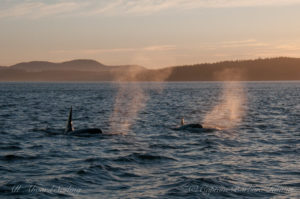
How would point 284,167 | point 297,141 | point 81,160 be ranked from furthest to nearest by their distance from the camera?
point 297,141 → point 81,160 → point 284,167

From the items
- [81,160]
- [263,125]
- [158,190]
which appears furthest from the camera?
[263,125]

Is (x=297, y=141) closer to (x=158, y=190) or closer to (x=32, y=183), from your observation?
(x=158, y=190)

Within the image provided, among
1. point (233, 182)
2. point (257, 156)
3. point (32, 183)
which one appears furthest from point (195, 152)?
point (32, 183)

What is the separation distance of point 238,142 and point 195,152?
4.75 m

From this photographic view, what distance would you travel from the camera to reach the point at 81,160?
21547mm

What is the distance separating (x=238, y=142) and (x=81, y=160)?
34.2ft

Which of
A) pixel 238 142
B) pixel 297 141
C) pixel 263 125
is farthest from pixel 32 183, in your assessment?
pixel 263 125

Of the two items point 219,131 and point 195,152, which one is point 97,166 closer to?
point 195,152

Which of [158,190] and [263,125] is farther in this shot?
[263,125]

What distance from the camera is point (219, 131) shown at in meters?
33.4

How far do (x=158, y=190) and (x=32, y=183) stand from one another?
4.79 m

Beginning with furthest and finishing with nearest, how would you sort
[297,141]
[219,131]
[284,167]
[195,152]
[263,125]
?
[263,125], [219,131], [297,141], [195,152], [284,167]

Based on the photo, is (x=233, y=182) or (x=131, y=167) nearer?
(x=233, y=182)

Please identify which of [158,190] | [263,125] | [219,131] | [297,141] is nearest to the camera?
[158,190]
